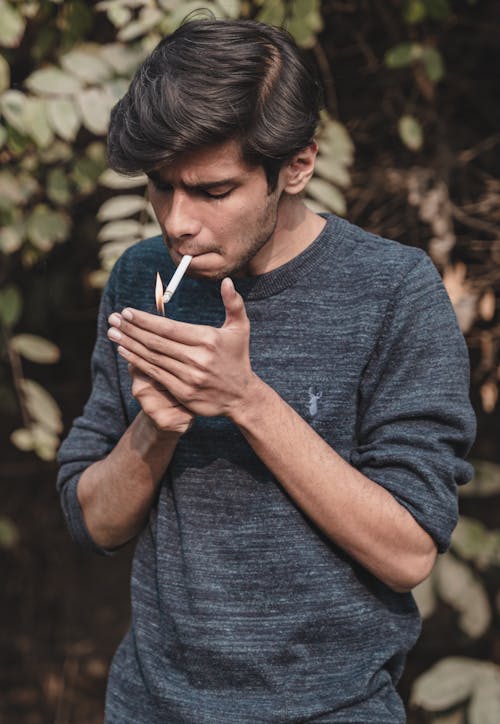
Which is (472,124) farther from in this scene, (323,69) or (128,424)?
(128,424)

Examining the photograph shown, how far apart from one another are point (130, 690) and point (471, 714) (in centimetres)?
82

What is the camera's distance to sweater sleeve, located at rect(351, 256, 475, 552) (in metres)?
1.08

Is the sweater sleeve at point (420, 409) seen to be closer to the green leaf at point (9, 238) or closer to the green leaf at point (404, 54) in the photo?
the green leaf at point (404, 54)

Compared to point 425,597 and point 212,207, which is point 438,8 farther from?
point 425,597

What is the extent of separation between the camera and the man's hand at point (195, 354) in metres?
0.97

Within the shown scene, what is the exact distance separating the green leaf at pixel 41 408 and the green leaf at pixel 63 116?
562mm

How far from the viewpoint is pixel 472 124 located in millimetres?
2207

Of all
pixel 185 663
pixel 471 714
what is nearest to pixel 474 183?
pixel 471 714

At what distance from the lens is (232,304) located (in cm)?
96

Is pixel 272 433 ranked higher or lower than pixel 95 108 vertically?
lower

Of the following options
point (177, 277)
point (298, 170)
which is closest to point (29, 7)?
point (298, 170)

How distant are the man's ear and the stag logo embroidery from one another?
24 centimetres

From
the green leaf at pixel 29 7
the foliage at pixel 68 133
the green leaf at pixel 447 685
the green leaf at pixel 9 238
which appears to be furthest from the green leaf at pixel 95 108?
the green leaf at pixel 447 685

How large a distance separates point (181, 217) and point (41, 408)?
104 cm
